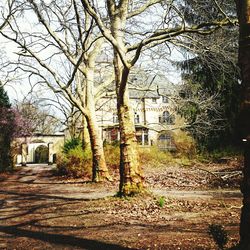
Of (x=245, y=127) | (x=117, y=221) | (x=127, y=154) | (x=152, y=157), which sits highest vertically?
(x=245, y=127)

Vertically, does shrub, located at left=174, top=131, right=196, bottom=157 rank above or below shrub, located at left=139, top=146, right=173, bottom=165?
above

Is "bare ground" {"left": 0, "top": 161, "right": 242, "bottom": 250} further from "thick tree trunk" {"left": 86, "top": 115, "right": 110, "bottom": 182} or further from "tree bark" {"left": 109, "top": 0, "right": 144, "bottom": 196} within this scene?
"thick tree trunk" {"left": 86, "top": 115, "right": 110, "bottom": 182}

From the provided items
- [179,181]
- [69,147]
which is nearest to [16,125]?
[69,147]

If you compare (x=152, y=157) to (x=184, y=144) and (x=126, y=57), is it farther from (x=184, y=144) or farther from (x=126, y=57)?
(x=126, y=57)

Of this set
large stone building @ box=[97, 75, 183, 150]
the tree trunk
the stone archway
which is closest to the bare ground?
the tree trunk

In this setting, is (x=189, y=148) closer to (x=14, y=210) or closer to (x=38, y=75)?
(x=38, y=75)

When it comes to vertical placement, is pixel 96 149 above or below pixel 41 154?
below

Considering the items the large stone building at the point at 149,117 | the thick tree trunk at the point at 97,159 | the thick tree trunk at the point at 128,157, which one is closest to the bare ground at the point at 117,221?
the thick tree trunk at the point at 128,157

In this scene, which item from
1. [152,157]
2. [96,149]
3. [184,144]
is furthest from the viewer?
[184,144]

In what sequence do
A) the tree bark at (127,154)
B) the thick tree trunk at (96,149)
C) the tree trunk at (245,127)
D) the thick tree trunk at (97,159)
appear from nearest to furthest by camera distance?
the tree trunk at (245,127) < the tree bark at (127,154) < the thick tree trunk at (96,149) < the thick tree trunk at (97,159)

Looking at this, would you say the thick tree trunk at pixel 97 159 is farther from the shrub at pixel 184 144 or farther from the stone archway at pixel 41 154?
the stone archway at pixel 41 154

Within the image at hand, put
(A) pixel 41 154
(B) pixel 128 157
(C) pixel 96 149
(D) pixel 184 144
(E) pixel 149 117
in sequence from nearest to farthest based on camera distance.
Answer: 1. (B) pixel 128 157
2. (C) pixel 96 149
3. (D) pixel 184 144
4. (A) pixel 41 154
5. (E) pixel 149 117

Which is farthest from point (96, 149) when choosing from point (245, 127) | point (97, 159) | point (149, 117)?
point (149, 117)

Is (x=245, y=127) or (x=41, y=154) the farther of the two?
(x=41, y=154)
